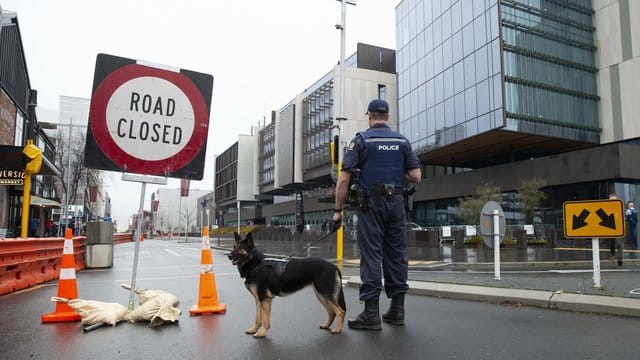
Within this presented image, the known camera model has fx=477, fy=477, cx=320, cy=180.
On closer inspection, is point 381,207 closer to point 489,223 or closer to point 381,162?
point 381,162

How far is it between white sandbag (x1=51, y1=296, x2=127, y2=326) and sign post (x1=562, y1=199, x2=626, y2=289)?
661 cm

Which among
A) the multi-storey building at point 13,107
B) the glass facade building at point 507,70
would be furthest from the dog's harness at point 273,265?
the glass facade building at point 507,70

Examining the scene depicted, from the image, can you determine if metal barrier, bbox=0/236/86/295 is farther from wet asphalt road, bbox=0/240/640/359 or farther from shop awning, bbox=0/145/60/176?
shop awning, bbox=0/145/60/176

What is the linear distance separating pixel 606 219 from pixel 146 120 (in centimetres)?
684

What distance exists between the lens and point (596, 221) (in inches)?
294

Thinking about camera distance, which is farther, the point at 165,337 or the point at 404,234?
the point at 404,234

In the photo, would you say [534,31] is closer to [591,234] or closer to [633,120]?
[633,120]

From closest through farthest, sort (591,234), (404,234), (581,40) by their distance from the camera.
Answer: (404,234)
(591,234)
(581,40)

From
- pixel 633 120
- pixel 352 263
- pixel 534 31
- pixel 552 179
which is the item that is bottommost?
pixel 352 263

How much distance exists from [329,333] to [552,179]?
40501 millimetres

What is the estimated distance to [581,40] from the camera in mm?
42781

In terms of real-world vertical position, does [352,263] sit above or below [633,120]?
below

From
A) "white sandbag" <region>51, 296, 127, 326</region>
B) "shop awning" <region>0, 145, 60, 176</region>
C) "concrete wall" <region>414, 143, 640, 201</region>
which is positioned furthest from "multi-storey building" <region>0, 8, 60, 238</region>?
"concrete wall" <region>414, 143, 640, 201</region>

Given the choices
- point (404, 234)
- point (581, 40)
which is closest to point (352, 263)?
point (404, 234)
